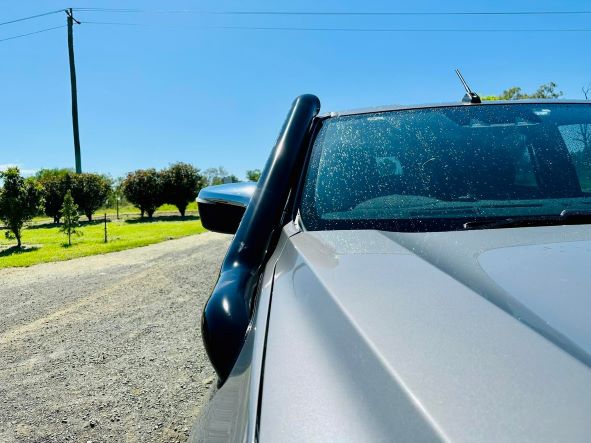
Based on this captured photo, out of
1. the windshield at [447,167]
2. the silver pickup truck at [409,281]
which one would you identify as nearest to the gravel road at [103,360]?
the silver pickup truck at [409,281]

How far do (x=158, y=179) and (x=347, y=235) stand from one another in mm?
40484

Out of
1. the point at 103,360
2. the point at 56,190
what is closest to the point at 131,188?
the point at 56,190

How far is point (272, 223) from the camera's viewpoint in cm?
135

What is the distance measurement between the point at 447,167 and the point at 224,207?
0.86 meters

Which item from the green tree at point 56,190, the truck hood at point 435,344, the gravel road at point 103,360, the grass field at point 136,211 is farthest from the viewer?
the grass field at point 136,211

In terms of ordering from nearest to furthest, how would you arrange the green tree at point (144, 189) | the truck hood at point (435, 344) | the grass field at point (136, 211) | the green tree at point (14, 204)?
the truck hood at point (435, 344) < the green tree at point (14, 204) < the green tree at point (144, 189) < the grass field at point (136, 211)

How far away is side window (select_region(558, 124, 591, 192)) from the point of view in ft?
5.50

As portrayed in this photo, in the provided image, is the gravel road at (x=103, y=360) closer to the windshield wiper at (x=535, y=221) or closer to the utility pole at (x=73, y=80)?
the windshield wiper at (x=535, y=221)

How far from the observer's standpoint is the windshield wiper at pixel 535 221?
1188 millimetres

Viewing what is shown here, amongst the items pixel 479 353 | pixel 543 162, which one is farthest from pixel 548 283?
pixel 543 162

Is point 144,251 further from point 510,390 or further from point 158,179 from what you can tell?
point 158,179

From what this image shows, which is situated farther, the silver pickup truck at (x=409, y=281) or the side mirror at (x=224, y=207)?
the side mirror at (x=224, y=207)

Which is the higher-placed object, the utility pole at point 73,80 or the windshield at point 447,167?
the utility pole at point 73,80

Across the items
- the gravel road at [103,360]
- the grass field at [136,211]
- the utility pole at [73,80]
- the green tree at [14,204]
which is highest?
the utility pole at [73,80]
